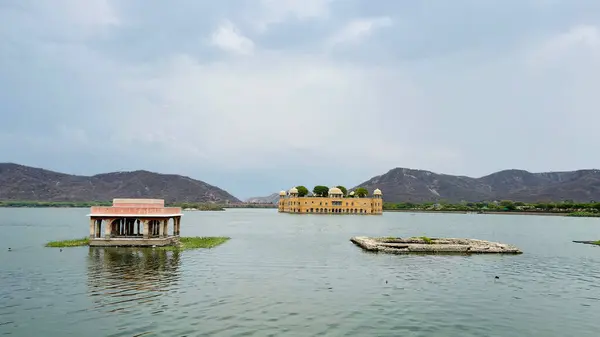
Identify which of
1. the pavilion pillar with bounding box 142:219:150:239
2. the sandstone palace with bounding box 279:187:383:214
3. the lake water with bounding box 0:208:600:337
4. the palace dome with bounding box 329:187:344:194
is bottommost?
the lake water with bounding box 0:208:600:337

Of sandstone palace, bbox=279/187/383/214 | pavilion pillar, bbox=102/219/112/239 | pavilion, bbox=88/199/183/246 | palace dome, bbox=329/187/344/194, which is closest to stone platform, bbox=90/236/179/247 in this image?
pavilion, bbox=88/199/183/246

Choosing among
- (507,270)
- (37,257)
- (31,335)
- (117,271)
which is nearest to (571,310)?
(507,270)

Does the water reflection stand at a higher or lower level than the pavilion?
lower

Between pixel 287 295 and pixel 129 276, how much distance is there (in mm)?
11413

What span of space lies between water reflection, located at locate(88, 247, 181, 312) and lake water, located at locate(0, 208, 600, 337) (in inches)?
3.3

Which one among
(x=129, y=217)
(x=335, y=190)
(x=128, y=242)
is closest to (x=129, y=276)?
(x=128, y=242)

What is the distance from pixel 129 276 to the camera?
3144 cm

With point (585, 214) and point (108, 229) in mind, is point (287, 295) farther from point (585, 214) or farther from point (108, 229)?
point (585, 214)

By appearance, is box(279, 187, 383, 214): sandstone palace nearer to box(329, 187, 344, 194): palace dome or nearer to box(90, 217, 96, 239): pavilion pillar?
box(329, 187, 344, 194): palace dome

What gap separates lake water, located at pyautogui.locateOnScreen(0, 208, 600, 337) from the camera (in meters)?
20.9

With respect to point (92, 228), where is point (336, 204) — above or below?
above

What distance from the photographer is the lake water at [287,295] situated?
2091 cm

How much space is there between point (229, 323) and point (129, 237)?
32.5 m

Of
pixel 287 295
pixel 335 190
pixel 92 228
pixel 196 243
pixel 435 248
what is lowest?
pixel 287 295
